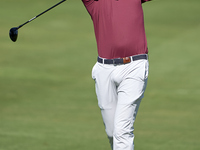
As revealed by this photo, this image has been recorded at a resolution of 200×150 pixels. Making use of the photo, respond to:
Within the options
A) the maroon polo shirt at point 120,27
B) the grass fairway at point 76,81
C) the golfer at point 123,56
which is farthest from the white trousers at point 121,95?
the grass fairway at point 76,81

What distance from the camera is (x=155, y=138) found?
941 centimetres

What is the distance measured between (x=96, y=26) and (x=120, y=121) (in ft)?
3.68

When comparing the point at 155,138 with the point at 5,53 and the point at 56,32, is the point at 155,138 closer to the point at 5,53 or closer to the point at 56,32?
the point at 5,53

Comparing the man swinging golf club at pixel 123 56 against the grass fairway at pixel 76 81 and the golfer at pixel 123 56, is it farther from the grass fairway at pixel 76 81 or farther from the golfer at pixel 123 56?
the grass fairway at pixel 76 81

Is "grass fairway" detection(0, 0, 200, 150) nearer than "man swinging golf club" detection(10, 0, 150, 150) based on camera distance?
No

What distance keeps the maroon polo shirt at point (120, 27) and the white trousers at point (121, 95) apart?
0.16 m

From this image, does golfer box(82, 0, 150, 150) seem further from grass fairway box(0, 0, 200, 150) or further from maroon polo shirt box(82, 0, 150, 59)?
grass fairway box(0, 0, 200, 150)

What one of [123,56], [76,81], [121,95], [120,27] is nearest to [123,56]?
[123,56]

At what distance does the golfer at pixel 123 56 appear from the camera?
21.6 feet

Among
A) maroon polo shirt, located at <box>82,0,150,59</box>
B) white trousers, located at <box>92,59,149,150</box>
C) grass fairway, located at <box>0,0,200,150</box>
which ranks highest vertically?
maroon polo shirt, located at <box>82,0,150,59</box>

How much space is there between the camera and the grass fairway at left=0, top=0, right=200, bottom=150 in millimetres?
9520

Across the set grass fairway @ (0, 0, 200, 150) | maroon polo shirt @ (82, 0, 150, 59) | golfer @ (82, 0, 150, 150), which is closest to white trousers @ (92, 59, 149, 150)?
golfer @ (82, 0, 150, 150)

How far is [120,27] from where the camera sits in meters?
6.62

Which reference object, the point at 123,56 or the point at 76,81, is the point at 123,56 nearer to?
the point at 123,56
